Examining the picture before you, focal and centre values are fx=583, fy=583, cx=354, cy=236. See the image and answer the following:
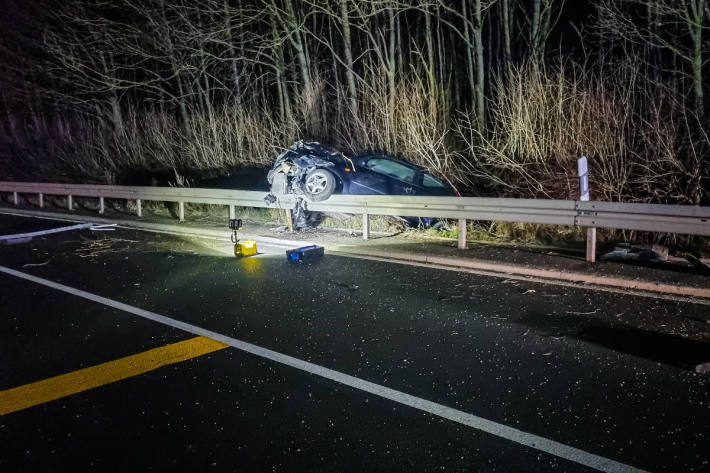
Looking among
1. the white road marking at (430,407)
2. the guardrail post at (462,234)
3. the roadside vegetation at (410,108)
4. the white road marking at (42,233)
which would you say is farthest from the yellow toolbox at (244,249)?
the white road marking at (42,233)

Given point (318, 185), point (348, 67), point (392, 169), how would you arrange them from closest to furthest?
point (318, 185)
point (392, 169)
point (348, 67)

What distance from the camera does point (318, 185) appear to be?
11.6 metres

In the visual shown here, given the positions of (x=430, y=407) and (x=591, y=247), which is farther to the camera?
(x=591, y=247)

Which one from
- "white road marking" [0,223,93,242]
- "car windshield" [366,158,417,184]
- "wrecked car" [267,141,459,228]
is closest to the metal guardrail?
"wrecked car" [267,141,459,228]

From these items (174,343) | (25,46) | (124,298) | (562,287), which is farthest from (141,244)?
(25,46)

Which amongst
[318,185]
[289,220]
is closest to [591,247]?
[318,185]

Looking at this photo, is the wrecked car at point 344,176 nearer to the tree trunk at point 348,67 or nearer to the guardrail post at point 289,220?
the guardrail post at point 289,220

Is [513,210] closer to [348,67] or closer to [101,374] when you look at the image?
[101,374]

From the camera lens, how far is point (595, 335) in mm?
5332

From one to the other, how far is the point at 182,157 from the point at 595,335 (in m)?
17.3

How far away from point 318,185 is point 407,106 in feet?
11.4

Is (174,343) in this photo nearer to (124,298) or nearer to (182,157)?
(124,298)

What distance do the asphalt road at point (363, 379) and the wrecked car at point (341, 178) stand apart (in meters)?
4.10

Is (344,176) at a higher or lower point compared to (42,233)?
higher
